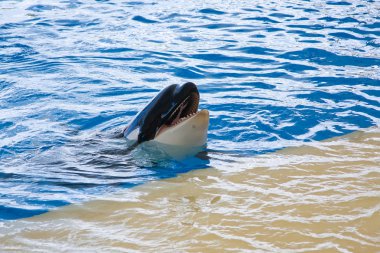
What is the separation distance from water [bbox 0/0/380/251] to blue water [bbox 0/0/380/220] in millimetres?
20

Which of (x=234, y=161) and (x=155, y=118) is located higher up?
(x=155, y=118)

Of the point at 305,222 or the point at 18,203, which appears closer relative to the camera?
the point at 305,222

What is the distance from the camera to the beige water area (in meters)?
4.45

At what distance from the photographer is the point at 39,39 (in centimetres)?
1186

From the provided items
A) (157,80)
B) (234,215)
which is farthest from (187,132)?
(157,80)

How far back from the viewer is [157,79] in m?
9.66

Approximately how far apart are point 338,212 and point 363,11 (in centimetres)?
934

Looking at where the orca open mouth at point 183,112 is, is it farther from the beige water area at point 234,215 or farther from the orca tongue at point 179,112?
the beige water area at point 234,215

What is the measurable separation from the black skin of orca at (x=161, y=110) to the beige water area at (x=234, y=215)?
1.94 ft

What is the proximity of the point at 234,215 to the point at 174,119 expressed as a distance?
169 cm

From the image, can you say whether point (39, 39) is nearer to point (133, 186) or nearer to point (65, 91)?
point (65, 91)

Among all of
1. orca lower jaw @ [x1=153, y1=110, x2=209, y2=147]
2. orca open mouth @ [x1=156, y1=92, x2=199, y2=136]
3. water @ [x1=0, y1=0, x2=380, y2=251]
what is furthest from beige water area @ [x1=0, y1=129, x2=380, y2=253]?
orca open mouth @ [x1=156, y1=92, x2=199, y2=136]

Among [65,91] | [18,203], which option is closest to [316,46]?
[65,91]

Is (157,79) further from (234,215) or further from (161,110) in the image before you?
(234,215)
